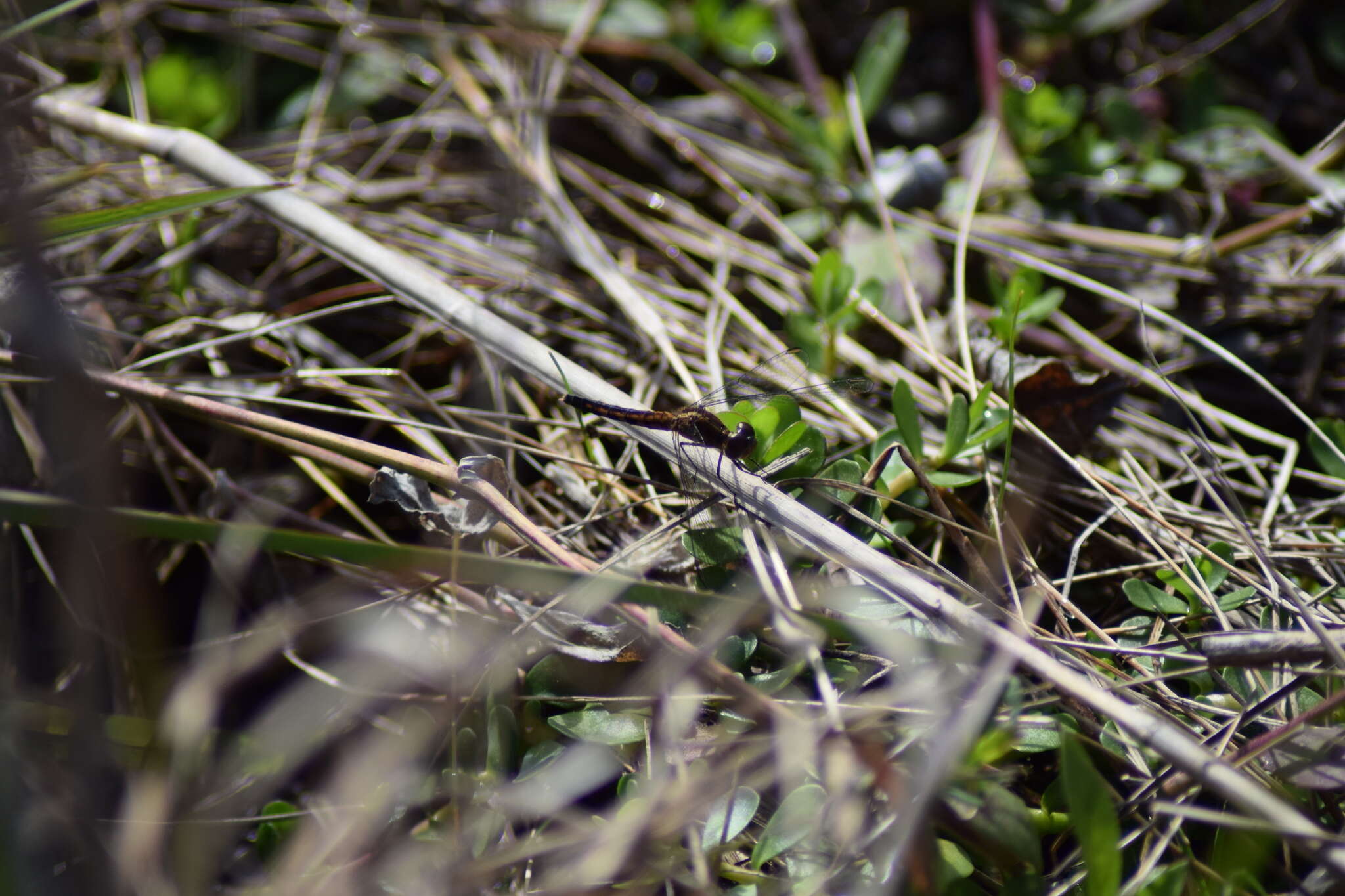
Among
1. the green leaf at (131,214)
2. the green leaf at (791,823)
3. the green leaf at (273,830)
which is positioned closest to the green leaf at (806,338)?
the green leaf at (791,823)

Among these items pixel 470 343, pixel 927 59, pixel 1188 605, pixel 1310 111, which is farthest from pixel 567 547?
pixel 1310 111

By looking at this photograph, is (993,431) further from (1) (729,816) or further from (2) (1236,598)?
(1) (729,816)

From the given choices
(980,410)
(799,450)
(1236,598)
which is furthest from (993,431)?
(1236,598)

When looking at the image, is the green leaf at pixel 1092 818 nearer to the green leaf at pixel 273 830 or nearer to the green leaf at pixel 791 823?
the green leaf at pixel 791 823

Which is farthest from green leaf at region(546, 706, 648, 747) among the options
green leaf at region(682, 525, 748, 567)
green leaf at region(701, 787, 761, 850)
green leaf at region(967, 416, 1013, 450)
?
green leaf at region(967, 416, 1013, 450)

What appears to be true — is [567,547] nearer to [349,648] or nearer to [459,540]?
[459,540]
